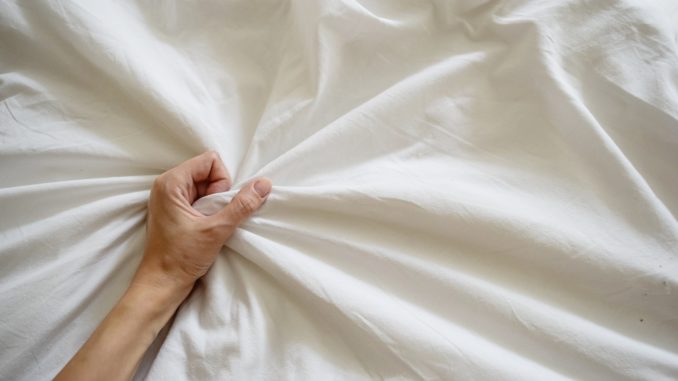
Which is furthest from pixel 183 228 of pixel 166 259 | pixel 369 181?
pixel 369 181

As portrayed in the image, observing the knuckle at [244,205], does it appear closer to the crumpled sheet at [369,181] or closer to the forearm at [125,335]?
the crumpled sheet at [369,181]

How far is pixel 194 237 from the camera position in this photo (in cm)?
54

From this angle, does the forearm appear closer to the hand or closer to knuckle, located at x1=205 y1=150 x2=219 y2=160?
the hand

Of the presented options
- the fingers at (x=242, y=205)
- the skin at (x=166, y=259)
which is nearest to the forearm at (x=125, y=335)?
the skin at (x=166, y=259)

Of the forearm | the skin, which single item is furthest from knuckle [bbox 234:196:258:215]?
the forearm

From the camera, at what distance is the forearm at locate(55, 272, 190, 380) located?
0.48m

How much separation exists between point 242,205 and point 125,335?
0.70ft

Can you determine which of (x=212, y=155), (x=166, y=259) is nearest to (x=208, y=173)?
(x=212, y=155)

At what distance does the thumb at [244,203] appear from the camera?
1.74 ft

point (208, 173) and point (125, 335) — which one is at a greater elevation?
point (208, 173)

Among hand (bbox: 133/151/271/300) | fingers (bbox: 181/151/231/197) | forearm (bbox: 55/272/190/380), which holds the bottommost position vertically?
forearm (bbox: 55/272/190/380)

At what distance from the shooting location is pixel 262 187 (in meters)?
0.54

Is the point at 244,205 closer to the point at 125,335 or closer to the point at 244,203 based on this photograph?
the point at 244,203

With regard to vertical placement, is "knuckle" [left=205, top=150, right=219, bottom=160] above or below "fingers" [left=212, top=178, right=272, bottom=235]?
above
